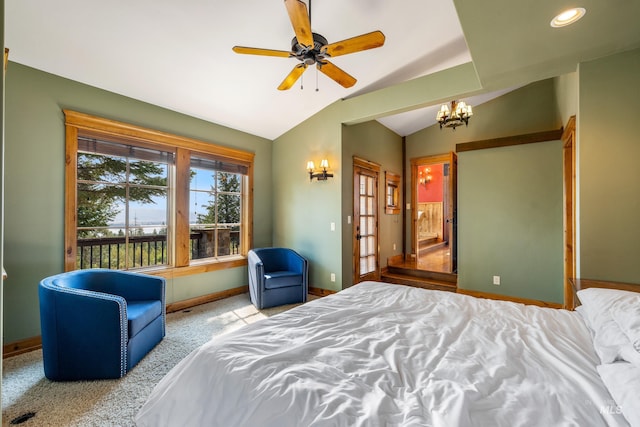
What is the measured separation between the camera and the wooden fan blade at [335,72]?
2418mm

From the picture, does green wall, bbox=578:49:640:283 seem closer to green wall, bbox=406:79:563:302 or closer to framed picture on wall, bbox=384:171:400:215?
green wall, bbox=406:79:563:302

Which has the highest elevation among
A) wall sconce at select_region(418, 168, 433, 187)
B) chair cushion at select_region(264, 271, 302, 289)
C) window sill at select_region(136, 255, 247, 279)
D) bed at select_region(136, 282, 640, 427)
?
wall sconce at select_region(418, 168, 433, 187)

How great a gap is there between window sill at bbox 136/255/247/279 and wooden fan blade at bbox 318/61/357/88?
121 inches

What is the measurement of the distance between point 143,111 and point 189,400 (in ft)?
11.5

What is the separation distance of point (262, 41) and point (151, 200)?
2439 millimetres

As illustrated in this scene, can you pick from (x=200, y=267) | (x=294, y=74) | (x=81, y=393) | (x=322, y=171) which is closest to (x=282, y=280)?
(x=200, y=267)

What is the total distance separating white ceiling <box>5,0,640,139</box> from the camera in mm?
1870

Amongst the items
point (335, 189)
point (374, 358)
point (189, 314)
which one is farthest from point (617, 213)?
point (189, 314)

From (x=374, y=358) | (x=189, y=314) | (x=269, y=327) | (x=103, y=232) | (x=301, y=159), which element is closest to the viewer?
(x=374, y=358)

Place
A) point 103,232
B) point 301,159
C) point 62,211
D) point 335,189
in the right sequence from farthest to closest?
point 301,159
point 335,189
point 103,232
point 62,211

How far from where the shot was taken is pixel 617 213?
210 centimetres

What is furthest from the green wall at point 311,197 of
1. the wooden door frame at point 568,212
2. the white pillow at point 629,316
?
the white pillow at point 629,316

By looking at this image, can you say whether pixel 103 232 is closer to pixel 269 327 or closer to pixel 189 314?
pixel 189 314

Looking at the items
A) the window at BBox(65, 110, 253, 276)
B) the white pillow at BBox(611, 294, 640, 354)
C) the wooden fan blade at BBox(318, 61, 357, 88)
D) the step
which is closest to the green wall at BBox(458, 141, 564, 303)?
the step
